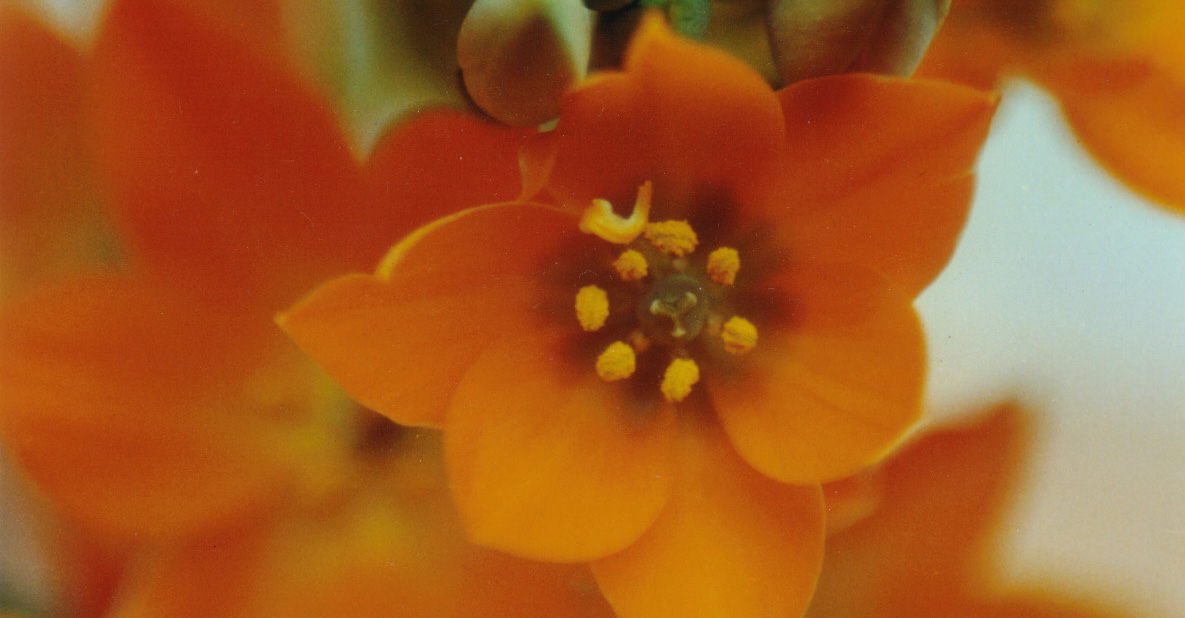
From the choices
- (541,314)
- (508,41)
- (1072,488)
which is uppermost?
(508,41)

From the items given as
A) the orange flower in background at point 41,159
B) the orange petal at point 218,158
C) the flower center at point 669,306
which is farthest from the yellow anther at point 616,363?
the orange flower in background at point 41,159

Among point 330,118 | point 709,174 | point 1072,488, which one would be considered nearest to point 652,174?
point 709,174

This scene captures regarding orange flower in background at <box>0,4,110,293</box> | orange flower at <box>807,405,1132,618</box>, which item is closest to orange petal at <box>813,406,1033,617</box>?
orange flower at <box>807,405,1132,618</box>

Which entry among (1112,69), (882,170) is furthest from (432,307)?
(1112,69)

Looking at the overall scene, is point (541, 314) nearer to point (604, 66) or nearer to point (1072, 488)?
point (604, 66)

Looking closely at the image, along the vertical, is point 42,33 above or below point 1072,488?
above

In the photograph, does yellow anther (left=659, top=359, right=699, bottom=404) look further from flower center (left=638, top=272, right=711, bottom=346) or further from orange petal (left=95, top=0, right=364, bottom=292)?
orange petal (left=95, top=0, right=364, bottom=292)

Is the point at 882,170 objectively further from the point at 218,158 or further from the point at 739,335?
the point at 218,158
